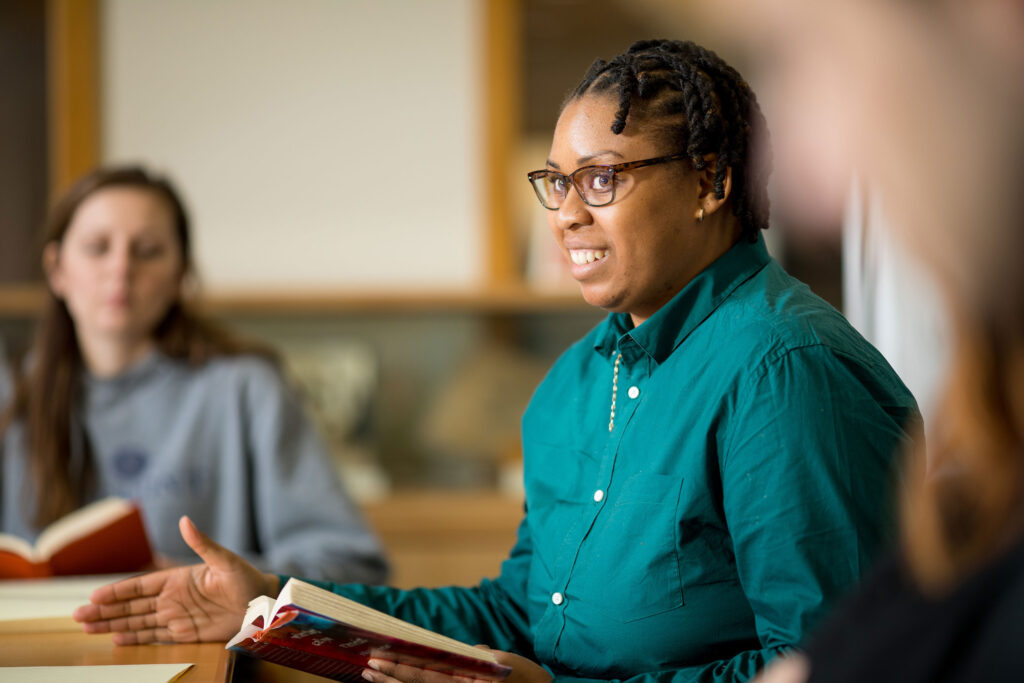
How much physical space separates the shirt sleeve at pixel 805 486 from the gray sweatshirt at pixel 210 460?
1.04 meters

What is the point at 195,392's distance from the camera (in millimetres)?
2043

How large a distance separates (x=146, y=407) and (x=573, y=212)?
125cm

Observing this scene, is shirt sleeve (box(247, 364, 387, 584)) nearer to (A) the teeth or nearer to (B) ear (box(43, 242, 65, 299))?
(B) ear (box(43, 242, 65, 299))

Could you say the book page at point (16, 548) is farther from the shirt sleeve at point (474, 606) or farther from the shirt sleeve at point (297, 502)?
the shirt sleeve at point (474, 606)

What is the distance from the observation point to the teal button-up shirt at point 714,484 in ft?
2.90

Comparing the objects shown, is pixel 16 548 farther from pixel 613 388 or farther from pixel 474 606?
pixel 613 388

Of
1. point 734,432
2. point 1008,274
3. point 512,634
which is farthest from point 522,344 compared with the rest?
point 1008,274

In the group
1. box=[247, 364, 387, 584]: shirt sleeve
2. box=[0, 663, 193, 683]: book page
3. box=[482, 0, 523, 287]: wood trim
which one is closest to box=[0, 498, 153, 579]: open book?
box=[247, 364, 387, 584]: shirt sleeve

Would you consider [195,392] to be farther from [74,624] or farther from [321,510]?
[74,624]

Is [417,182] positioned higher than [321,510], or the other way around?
[417,182]

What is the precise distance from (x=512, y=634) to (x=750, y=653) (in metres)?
0.41

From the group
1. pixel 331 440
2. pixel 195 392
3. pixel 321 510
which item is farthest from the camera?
pixel 331 440

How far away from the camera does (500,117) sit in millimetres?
3047

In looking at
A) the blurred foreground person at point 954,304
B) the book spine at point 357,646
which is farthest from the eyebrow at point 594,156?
the book spine at point 357,646
